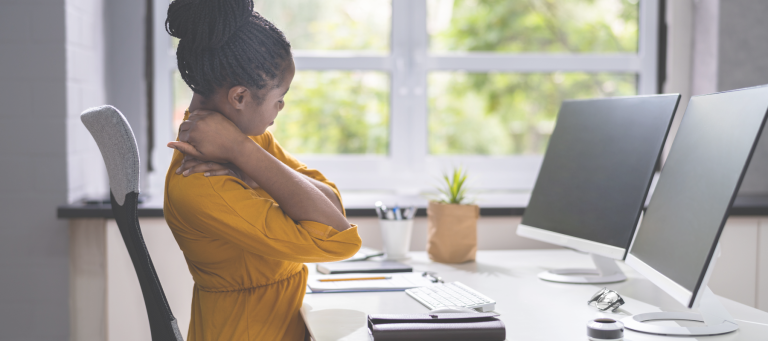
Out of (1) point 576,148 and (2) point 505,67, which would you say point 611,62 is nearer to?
(2) point 505,67

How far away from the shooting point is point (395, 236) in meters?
1.74

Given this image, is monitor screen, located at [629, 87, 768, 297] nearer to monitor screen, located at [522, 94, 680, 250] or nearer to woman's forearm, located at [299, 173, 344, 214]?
monitor screen, located at [522, 94, 680, 250]

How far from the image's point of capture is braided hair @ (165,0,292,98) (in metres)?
1.01

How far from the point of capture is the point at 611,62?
8.13ft

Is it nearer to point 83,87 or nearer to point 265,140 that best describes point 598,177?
point 265,140

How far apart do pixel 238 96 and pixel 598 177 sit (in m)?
0.91

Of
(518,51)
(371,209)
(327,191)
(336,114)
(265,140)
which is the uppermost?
(518,51)

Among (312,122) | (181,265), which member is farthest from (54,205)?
(312,122)

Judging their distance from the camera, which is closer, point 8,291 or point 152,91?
point 8,291

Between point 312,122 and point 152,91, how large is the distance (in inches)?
25.4

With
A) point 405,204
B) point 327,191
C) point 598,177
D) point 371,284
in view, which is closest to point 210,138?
point 327,191

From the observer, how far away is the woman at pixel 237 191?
1.04 meters

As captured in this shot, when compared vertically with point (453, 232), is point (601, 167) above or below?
above

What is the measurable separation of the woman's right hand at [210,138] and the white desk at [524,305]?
36cm
